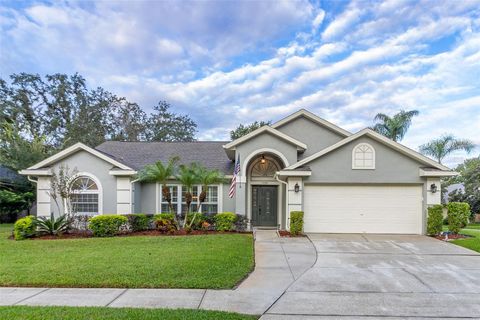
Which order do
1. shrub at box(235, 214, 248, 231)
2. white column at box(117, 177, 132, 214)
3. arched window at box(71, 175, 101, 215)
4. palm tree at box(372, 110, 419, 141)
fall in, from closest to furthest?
shrub at box(235, 214, 248, 231) < white column at box(117, 177, 132, 214) < arched window at box(71, 175, 101, 215) < palm tree at box(372, 110, 419, 141)

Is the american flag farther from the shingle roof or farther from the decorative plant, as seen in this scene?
the decorative plant

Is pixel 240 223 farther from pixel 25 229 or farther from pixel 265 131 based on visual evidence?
pixel 25 229

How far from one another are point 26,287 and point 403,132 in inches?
1010

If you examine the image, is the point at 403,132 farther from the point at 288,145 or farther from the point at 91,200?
the point at 91,200

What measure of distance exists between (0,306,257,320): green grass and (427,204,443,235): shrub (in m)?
10.9

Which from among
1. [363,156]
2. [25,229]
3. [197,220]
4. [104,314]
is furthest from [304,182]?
[25,229]

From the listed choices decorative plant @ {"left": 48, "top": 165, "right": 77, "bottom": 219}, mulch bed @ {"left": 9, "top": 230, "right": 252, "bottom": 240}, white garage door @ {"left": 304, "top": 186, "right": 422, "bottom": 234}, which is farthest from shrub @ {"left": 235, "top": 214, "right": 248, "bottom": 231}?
decorative plant @ {"left": 48, "top": 165, "right": 77, "bottom": 219}

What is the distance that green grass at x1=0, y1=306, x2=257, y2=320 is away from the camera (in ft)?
14.5

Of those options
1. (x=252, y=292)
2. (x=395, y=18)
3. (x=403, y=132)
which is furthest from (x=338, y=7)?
(x=403, y=132)

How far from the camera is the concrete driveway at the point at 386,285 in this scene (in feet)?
16.2

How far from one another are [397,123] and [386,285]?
20787 mm

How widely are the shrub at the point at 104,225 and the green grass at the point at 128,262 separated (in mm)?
939

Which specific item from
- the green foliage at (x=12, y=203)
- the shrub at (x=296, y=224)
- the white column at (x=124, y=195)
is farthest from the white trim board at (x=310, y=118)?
the green foliage at (x=12, y=203)

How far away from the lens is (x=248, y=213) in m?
15.5
